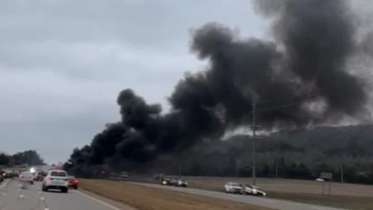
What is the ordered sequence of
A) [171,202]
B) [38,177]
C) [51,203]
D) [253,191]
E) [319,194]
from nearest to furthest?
[51,203]
[171,202]
[253,191]
[319,194]
[38,177]

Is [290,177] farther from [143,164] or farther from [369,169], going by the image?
[143,164]

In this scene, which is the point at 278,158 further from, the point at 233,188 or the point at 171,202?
the point at 171,202

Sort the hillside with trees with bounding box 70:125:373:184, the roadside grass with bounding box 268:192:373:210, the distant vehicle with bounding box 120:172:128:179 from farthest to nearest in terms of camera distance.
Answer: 1. the hillside with trees with bounding box 70:125:373:184
2. the distant vehicle with bounding box 120:172:128:179
3. the roadside grass with bounding box 268:192:373:210

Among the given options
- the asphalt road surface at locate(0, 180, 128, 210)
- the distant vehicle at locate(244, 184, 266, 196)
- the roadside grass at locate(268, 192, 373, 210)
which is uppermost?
the distant vehicle at locate(244, 184, 266, 196)

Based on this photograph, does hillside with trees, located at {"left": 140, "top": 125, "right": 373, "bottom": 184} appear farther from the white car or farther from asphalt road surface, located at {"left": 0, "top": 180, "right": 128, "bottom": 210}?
asphalt road surface, located at {"left": 0, "top": 180, "right": 128, "bottom": 210}

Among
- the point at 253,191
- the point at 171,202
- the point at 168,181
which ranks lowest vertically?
the point at 171,202

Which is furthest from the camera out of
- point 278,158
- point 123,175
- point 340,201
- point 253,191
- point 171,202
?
point 278,158

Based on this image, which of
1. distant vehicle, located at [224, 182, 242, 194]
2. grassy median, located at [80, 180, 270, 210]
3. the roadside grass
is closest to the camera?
grassy median, located at [80, 180, 270, 210]

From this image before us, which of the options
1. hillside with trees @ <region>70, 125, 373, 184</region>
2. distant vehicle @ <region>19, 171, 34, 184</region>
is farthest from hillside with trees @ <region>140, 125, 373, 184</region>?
distant vehicle @ <region>19, 171, 34, 184</region>

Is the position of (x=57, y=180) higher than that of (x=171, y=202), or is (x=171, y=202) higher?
(x=57, y=180)

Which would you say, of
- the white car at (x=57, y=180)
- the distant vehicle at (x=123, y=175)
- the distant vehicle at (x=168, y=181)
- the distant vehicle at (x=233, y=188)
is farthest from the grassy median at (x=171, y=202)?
the distant vehicle at (x=123, y=175)

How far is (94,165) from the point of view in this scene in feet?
396

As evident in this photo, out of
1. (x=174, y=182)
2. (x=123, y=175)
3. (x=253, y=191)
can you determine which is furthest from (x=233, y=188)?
(x=123, y=175)

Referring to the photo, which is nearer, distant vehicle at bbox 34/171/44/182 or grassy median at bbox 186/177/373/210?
grassy median at bbox 186/177/373/210
